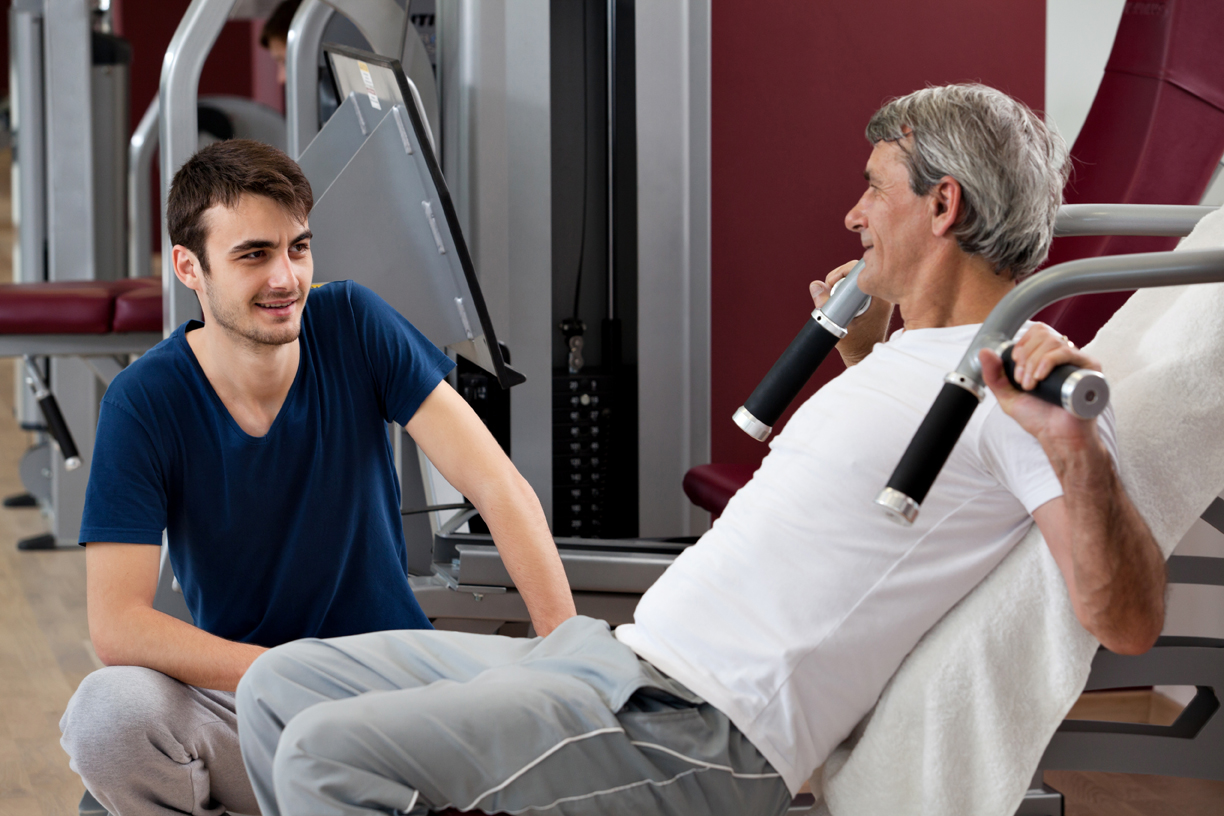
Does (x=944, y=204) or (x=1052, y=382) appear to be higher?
(x=944, y=204)

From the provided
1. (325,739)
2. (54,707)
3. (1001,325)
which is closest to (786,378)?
(1001,325)

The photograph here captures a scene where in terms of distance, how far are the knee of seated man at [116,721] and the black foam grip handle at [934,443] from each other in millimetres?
911

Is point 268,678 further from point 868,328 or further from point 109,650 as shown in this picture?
point 868,328

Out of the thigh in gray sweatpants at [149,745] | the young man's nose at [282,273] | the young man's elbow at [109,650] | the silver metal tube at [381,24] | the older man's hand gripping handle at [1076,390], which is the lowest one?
the thigh in gray sweatpants at [149,745]

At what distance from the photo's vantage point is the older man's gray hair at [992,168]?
1.25m

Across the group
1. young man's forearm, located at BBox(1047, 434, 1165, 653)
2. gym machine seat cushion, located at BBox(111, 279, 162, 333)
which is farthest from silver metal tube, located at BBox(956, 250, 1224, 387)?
gym machine seat cushion, located at BBox(111, 279, 162, 333)

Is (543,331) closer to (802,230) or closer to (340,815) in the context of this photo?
(802,230)

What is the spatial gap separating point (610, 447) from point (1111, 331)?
1.20 metres

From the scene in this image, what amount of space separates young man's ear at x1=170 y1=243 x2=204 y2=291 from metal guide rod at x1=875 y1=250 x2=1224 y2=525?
3.17 feet

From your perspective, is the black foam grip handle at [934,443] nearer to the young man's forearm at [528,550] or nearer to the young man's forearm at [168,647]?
the young man's forearm at [528,550]

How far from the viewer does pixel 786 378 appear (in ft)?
4.21

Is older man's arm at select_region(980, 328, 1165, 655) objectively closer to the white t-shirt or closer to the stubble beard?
the white t-shirt

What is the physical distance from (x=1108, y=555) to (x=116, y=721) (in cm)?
107

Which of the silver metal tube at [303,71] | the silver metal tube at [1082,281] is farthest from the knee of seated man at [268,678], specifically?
the silver metal tube at [303,71]
